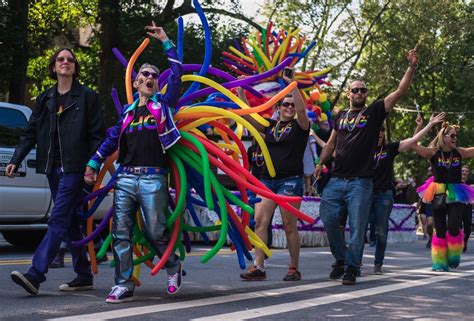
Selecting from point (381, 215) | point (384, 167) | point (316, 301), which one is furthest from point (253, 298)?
point (384, 167)

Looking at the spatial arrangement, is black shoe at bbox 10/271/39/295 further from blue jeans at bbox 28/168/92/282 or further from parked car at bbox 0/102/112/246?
parked car at bbox 0/102/112/246

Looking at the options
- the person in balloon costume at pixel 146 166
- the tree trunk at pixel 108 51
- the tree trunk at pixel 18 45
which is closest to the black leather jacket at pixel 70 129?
the person in balloon costume at pixel 146 166

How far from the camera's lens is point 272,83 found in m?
14.8

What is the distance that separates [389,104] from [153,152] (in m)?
2.66

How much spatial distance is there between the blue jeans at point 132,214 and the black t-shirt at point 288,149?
2.23 metres

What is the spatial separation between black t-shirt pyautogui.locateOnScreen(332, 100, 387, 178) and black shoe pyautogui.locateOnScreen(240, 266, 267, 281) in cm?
121

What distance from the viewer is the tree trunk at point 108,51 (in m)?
22.9

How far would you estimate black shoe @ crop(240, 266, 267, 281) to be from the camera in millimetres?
8805

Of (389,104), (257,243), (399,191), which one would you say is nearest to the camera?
(257,243)

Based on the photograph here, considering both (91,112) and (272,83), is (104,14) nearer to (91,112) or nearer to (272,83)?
(272,83)

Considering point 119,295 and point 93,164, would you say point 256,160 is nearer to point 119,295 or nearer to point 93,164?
point 93,164

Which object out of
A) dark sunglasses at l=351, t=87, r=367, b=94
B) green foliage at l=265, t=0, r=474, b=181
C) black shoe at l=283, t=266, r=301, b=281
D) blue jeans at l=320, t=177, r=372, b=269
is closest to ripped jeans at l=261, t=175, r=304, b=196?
blue jeans at l=320, t=177, r=372, b=269

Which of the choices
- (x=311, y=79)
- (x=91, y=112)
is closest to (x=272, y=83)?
(x=311, y=79)

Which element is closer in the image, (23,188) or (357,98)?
(357,98)
